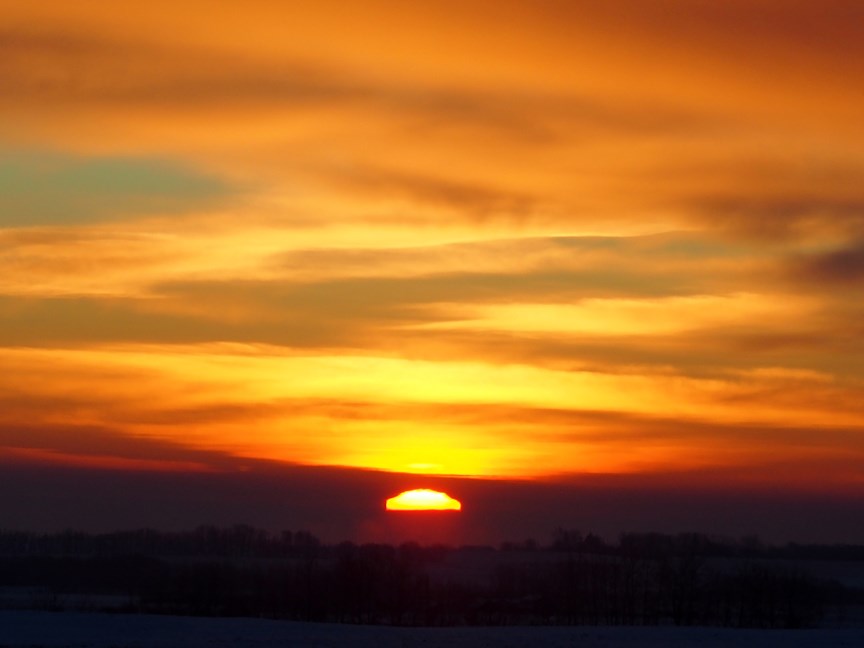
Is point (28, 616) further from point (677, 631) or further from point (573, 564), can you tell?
point (573, 564)

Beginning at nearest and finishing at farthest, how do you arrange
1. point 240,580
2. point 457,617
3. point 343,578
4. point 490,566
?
point 457,617 → point 343,578 → point 240,580 → point 490,566

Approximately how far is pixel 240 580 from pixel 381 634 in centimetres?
5540

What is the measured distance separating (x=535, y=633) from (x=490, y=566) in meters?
119

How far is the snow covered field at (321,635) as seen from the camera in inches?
2046

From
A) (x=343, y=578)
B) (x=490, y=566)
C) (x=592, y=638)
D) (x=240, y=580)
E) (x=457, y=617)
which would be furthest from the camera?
(x=490, y=566)

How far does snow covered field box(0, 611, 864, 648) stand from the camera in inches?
2046

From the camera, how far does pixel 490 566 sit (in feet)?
577

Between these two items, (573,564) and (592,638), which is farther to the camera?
(573,564)

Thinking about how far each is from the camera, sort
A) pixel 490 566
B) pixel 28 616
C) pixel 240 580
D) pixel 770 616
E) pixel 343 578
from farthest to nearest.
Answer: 1. pixel 490 566
2. pixel 240 580
3. pixel 343 578
4. pixel 770 616
5. pixel 28 616

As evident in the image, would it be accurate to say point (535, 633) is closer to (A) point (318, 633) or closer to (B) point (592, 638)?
(B) point (592, 638)

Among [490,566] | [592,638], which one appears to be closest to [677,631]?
[592,638]

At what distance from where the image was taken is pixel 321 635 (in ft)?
184

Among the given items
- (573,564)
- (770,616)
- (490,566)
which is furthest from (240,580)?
(490,566)

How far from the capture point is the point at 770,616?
88.7 metres
